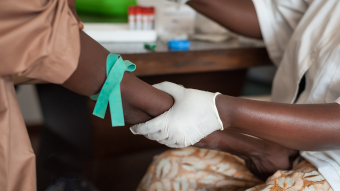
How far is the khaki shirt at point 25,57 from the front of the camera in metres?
0.44

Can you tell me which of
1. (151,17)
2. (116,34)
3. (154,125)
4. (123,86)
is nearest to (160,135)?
(154,125)

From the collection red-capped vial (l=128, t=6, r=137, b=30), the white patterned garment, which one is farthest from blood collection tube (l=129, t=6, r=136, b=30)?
the white patterned garment

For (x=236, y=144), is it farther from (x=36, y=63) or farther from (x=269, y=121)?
(x=36, y=63)

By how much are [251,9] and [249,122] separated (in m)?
0.58

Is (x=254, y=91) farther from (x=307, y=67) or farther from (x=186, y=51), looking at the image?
(x=307, y=67)

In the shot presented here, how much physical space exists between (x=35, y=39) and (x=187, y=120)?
347mm

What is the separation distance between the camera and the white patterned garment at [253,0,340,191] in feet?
2.32

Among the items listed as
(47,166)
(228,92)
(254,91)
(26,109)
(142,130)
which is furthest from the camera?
(254,91)

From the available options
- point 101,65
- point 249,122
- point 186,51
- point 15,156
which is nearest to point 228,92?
point 186,51

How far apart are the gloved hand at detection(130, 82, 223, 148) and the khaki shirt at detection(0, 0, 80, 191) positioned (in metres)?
0.24

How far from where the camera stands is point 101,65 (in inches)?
21.8

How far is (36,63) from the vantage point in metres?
0.45

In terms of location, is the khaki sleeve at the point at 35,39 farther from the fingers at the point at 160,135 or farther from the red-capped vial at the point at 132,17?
the red-capped vial at the point at 132,17

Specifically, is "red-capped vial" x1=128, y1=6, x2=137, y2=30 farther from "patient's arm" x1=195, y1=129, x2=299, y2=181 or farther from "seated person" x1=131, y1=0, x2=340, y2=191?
"patient's arm" x1=195, y1=129, x2=299, y2=181
